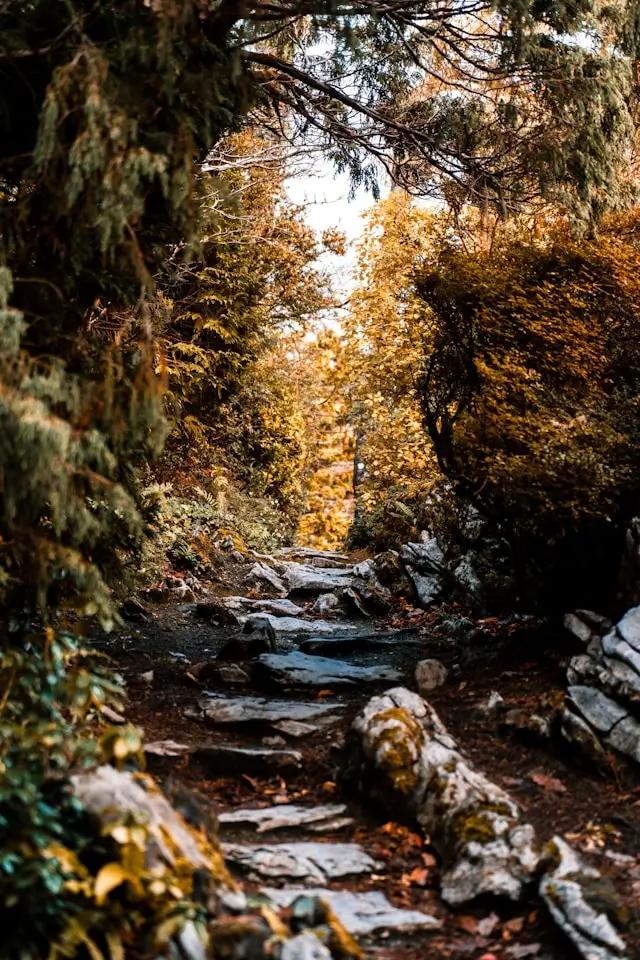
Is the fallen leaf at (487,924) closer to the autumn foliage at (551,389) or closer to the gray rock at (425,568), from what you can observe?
the autumn foliage at (551,389)

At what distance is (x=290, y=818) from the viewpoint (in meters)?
4.42

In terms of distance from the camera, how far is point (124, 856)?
10.0 ft

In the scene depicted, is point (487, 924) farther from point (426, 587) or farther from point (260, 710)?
point (426, 587)

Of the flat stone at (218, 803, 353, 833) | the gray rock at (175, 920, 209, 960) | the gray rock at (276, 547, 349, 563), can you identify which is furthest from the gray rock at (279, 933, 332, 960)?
the gray rock at (276, 547, 349, 563)

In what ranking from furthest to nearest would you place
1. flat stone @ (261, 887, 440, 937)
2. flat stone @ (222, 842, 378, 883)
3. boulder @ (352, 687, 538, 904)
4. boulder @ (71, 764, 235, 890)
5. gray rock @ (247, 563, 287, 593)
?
1. gray rock @ (247, 563, 287, 593)
2. flat stone @ (222, 842, 378, 883)
3. boulder @ (352, 687, 538, 904)
4. flat stone @ (261, 887, 440, 937)
5. boulder @ (71, 764, 235, 890)

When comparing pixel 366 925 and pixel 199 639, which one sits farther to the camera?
pixel 199 639

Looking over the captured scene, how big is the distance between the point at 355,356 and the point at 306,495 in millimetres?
7618

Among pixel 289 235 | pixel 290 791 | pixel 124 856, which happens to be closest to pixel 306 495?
pixel 289 235

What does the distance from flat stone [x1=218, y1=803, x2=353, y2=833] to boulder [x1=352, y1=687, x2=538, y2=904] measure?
9.6 inches

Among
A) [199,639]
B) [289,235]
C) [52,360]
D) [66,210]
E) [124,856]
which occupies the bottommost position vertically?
[199,639]

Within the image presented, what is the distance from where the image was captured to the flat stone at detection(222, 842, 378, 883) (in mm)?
3891

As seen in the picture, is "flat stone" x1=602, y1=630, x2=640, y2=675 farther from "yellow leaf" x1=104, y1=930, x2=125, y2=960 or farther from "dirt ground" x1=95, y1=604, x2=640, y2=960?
"yellow leaf" x1=104, y1=930, x2=125, y2=960

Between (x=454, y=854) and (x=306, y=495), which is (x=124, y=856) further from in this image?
(x=306, y=495)

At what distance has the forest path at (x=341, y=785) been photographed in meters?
3.62
